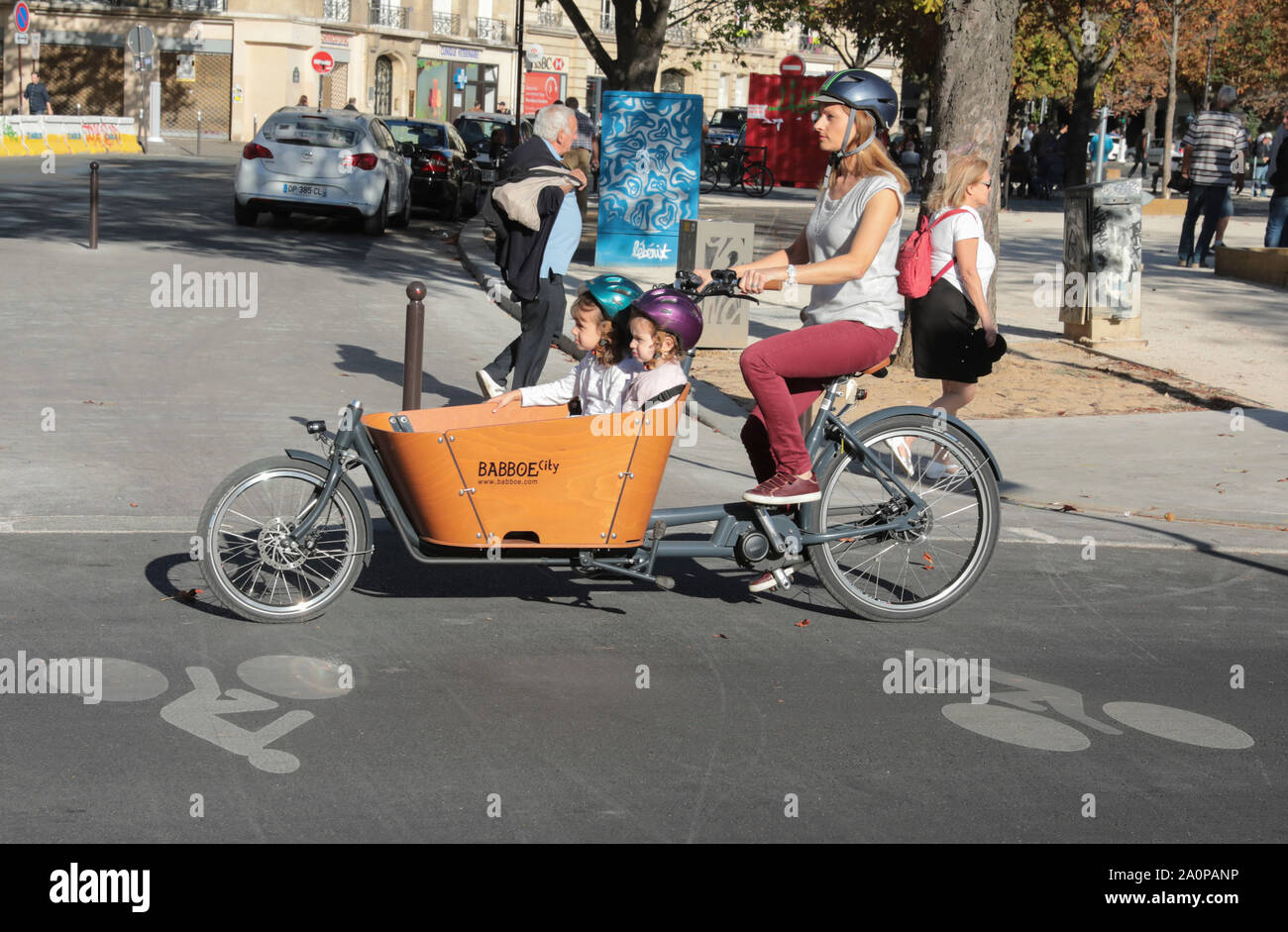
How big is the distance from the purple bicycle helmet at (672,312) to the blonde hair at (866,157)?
85 centimetres

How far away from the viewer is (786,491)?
233 inches

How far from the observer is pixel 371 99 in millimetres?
71250

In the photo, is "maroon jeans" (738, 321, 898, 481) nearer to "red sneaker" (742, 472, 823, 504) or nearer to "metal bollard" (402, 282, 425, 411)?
"red sneaker" (742, 472, 823, 504)

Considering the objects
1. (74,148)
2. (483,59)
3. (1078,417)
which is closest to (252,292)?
(1078,417)

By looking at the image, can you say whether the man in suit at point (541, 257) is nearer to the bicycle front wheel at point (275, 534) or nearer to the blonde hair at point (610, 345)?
the blonde hair at point (610, 345)

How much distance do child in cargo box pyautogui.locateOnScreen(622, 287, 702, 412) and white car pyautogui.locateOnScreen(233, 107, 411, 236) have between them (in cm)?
1652

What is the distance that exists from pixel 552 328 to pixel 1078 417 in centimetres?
385

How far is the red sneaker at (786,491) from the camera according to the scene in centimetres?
588

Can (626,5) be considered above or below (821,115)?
above

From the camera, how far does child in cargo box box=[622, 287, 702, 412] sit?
5.71 m

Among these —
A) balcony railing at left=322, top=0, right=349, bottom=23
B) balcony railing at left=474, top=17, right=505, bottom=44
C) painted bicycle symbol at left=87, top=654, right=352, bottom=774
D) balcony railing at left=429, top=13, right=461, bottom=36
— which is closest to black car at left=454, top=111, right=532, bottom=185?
painted bicycle symbol at left=87, top=654, right=352, bottom=774

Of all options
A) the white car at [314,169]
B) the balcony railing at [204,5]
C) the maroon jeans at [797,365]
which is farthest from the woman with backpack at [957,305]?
the balcony railing at [204,5]

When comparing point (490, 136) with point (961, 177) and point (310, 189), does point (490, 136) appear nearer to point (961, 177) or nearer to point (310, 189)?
point (310, 189)
